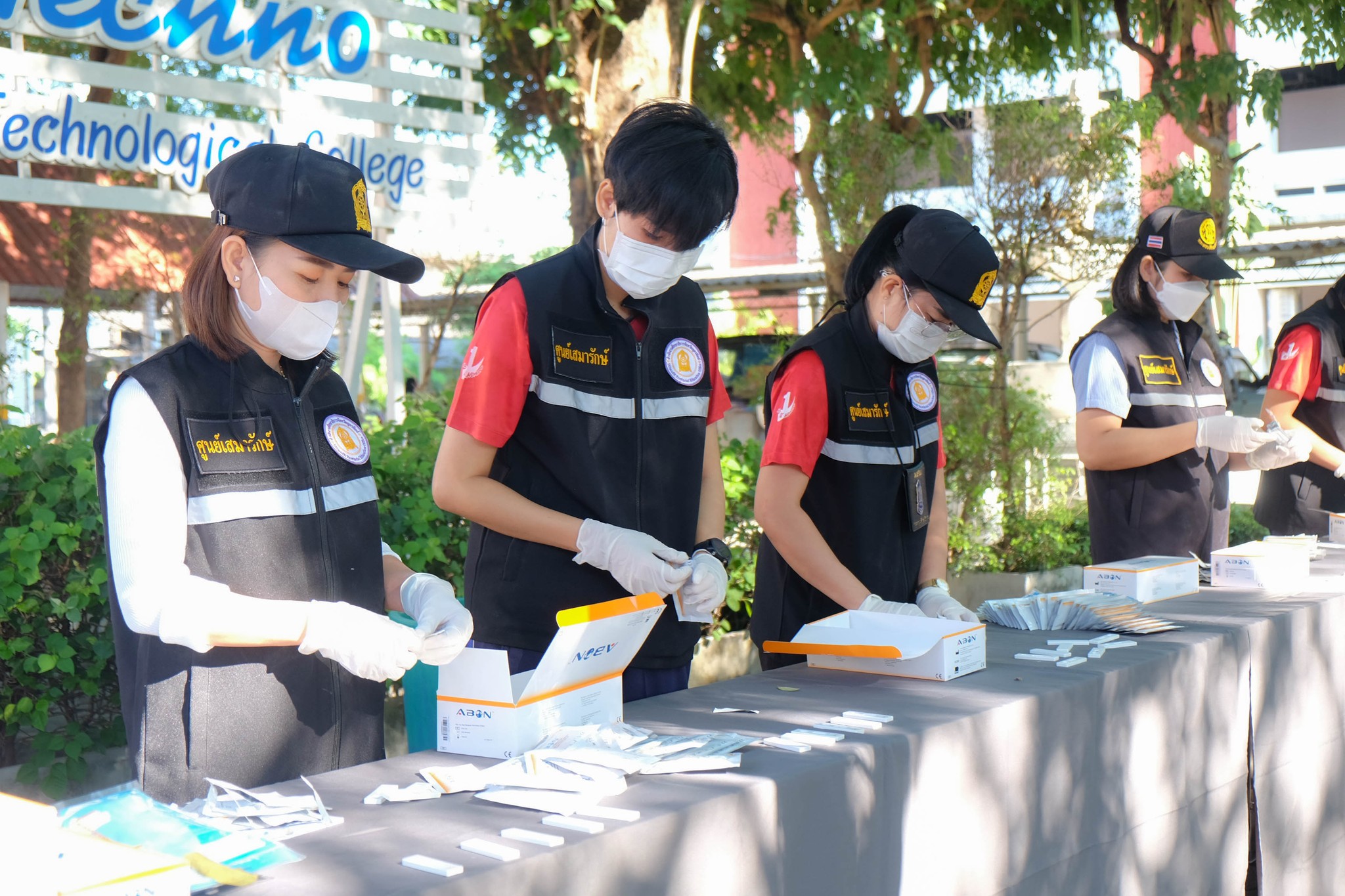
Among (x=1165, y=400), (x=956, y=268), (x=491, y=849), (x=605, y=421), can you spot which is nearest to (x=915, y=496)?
(x=956, y=268)

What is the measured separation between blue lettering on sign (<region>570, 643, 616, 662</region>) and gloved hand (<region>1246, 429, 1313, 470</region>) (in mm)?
2269

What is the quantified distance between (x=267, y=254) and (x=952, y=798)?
1.23m

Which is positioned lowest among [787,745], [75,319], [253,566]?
[787,745]

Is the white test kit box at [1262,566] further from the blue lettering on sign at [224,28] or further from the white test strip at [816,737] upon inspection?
the blue lettering on sign at [224,28]

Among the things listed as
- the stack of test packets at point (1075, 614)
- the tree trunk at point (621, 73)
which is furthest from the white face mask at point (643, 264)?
the tree trunk at point (621, 73)

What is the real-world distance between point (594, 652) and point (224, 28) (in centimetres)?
547

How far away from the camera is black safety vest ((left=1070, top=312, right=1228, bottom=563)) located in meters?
3.24

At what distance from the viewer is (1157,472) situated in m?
3.27

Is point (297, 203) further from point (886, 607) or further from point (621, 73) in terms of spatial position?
point (621, 73)

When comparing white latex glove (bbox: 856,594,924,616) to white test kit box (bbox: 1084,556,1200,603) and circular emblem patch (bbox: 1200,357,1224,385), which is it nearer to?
white test kit box (bbox: 1084,556,1200,603)

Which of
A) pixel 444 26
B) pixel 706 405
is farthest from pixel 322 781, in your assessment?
pixel 444 26

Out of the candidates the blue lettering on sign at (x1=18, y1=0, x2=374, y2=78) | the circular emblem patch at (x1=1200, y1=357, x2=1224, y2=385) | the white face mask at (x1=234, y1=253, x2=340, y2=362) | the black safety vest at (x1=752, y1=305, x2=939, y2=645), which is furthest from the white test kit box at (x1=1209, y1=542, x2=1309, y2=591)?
the blue lettering on sign at (x1=18, y1=0, x2=374, y2=78)

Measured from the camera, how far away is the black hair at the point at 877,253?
2.63 meters

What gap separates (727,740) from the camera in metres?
1.59
